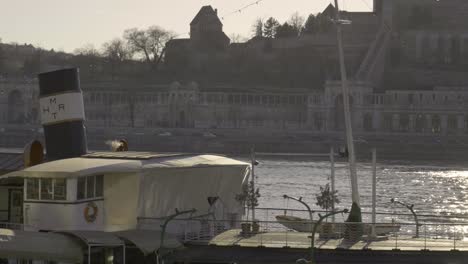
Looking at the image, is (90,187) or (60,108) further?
(60,108)

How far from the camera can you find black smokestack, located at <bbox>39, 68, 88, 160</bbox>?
55.7 feet

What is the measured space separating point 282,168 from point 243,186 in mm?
41539

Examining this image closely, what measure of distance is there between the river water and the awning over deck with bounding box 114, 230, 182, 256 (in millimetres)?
11643

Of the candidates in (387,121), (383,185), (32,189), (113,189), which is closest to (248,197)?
(113,189)

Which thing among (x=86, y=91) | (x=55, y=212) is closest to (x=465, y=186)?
(x=55, y=212)

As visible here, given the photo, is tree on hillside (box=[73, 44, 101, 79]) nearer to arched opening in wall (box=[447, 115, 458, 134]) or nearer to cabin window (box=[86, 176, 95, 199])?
arched opening in wall (box=[447, 115, 458, 134])

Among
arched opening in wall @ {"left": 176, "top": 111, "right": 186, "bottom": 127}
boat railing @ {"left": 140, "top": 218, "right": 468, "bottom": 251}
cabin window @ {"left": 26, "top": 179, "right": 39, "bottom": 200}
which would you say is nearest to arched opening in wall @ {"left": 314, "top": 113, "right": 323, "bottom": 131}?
arched opening in wall @ {"left": 176, "top": 111, "right": 186, "bottom": 127}

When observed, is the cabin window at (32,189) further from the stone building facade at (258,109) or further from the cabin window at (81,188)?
the stone building facade at (258,109)

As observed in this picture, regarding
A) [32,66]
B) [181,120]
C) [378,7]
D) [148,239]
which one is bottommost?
[181,120]

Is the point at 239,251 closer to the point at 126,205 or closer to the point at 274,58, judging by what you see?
the point at 126,205

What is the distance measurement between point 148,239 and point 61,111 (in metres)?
2.45

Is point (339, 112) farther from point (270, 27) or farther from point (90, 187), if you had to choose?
point (90, 187)

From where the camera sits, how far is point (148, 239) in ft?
50.5

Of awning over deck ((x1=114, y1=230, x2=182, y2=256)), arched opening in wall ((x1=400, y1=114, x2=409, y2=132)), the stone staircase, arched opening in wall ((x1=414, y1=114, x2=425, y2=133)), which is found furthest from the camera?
the stone staircase
